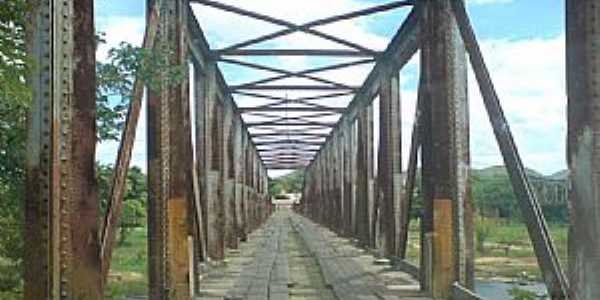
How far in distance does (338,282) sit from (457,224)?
134 inches

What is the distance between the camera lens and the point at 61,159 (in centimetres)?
546

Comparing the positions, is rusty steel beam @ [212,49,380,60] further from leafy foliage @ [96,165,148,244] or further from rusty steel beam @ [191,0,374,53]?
leafy foliage @ [96,165,148,244]

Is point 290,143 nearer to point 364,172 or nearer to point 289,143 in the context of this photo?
point 289,143

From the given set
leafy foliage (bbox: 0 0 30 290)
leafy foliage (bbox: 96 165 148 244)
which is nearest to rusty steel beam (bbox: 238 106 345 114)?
leafy foliage (bbox: 96 165 148 244)

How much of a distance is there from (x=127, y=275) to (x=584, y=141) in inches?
460

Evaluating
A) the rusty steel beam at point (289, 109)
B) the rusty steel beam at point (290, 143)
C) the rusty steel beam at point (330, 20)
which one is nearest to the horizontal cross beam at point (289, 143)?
the rusty steel beam at point (290, 143)

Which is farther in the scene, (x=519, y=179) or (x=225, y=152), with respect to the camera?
(x=225, y=152)

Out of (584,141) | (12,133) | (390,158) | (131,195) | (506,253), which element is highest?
(390,158)

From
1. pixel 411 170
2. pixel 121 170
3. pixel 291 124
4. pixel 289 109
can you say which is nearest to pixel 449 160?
pixel 411 170

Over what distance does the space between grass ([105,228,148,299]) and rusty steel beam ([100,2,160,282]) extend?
2.32m

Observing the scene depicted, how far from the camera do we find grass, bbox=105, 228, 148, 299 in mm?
12135

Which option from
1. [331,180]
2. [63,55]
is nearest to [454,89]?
[63,55]

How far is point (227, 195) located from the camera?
2291cm

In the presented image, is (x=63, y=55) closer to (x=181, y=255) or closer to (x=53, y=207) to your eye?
(x=53, y=207)
